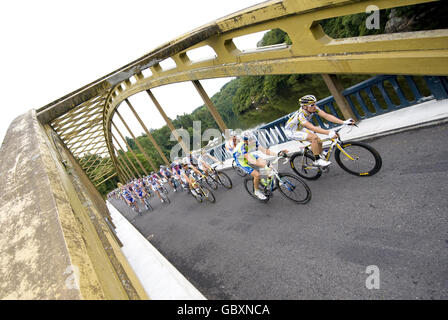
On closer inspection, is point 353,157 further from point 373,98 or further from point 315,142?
point 373,98

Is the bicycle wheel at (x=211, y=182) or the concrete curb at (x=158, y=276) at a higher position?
the bicycle wheel at (x=211, y=182)

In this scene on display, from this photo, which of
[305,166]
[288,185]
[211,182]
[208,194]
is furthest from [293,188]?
[211,182]

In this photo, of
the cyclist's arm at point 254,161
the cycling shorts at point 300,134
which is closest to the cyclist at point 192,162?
the cyclist's arm at point 254,161

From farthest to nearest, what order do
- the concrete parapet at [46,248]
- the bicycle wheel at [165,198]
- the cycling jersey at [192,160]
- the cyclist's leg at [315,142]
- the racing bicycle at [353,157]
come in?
the bicycle wheel at [165,198]
the cycling jersey at [192,160]
the cyclist's leg at [315,142]
the racing bicycle at [353,157]
the concrete parapet at [46,248]

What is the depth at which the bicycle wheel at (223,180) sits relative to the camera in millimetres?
9174

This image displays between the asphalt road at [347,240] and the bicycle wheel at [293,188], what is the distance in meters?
0.17

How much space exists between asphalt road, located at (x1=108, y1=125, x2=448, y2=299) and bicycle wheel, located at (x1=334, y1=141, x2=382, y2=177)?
0.16 m

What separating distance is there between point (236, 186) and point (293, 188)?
3.63 metres

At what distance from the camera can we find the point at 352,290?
303 centimetres

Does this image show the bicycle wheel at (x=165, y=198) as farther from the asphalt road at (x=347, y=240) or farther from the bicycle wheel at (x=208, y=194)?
the asphalt road at (x=347, y=240)

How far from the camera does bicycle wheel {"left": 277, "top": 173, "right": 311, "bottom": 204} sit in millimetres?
5402

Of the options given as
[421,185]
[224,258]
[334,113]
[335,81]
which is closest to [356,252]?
[421,185]

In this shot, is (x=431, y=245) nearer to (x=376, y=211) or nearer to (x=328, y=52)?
(x=376, y=211)

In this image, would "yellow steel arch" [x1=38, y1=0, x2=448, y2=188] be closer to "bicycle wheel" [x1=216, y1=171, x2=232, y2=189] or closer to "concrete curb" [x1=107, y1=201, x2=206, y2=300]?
"bicycle wheel" [x1=216, y1=171, x2=232, y2=189]
